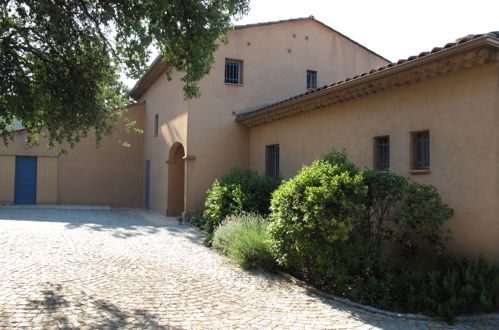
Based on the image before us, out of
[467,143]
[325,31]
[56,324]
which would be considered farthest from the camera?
[325,31]

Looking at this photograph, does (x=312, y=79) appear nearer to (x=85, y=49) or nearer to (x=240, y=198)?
(x=240, y=198)

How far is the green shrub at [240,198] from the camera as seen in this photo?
1093 centimetres

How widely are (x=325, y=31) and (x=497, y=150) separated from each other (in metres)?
11.5

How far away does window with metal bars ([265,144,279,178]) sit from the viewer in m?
13.4

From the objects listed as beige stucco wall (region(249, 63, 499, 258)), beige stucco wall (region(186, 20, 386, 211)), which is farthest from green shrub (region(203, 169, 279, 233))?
beige stucco wall (region(186, 20, 386, 211))

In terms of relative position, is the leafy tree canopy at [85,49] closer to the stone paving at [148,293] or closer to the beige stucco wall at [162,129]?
the stone paving at [148,293]

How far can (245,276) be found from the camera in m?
7.53

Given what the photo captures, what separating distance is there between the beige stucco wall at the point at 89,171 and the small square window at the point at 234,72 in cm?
768

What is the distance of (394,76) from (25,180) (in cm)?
1832

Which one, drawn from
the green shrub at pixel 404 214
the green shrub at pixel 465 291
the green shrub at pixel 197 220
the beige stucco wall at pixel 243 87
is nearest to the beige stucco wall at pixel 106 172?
the beige stucco wall at pixel 243 87

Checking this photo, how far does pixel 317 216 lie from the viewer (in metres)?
6.45

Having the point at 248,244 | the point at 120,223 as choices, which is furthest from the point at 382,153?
the point at 120,223

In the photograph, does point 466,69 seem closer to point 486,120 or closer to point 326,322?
point 486,120

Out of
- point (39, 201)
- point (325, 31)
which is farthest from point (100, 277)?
point (39, 201)
